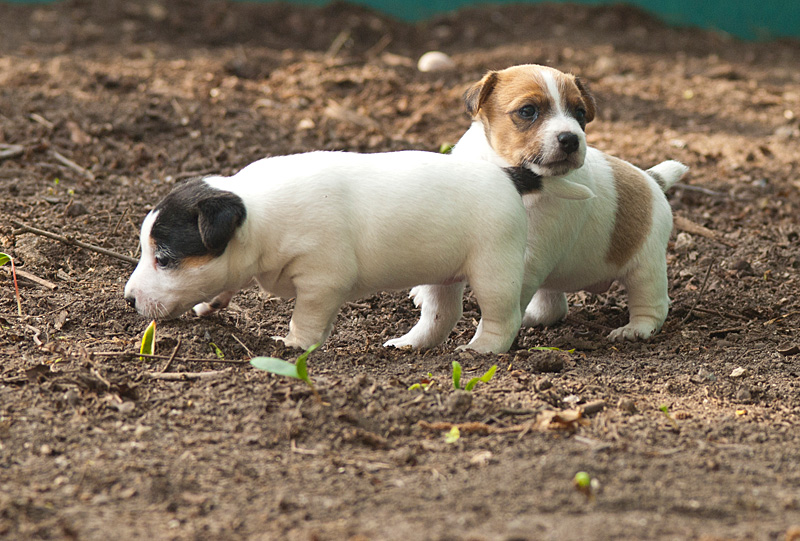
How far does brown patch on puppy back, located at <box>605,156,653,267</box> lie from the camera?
17.2 ft

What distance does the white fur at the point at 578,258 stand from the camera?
4.84 meters

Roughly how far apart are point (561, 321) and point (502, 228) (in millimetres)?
1539

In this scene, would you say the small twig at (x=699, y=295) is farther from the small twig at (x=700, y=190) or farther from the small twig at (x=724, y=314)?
the small twig at (x=700, y=190)

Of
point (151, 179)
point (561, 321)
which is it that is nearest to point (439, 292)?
point (561, 321)

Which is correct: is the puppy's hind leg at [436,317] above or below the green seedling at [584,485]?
below

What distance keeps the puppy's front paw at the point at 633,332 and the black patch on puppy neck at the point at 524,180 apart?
→ 118cm

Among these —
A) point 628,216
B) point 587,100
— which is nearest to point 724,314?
point 628,216

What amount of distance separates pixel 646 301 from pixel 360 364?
2025mm

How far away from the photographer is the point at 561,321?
226 inches

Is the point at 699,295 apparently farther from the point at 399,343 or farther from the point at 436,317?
the point at 399,343

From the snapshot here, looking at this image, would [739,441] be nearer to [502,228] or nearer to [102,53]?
[502,228]

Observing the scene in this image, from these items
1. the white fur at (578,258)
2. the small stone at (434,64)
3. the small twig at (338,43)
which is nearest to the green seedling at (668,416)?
Result: the white fur at (578,258)

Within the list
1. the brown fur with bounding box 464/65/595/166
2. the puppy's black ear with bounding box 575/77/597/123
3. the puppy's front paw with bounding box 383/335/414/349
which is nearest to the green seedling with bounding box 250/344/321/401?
the puppy's front paw with bounding box 383/335/414/349

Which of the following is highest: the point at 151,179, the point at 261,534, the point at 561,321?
the point at 261,534
